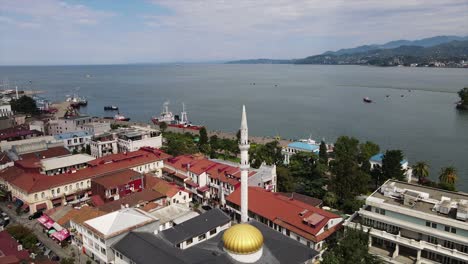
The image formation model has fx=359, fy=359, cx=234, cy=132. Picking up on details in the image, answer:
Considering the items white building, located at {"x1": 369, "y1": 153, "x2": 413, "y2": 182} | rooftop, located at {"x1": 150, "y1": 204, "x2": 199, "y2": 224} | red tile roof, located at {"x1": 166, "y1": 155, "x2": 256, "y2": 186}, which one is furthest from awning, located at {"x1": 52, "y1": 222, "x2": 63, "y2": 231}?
white building, located at {"x1": 369, "y1": 153, "x2": 413, "y2": 182}

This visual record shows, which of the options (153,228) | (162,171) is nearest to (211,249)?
(153,228)

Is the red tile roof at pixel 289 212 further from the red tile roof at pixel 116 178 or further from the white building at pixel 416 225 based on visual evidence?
the red tile roof at pixel 116 178

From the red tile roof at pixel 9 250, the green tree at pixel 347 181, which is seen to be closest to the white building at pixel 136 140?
the red tile roof at pixel 9 250

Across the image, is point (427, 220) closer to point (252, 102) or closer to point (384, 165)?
point (384, 165)

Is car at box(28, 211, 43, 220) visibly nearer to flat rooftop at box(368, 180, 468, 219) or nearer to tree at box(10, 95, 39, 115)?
flat rooftop at box(368, 180, 468, 219)

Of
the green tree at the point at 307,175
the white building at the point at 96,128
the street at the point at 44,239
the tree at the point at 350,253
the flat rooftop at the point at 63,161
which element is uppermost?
the white building at the point at 96,128

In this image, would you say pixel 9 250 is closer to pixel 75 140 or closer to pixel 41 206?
pixel 41 206
